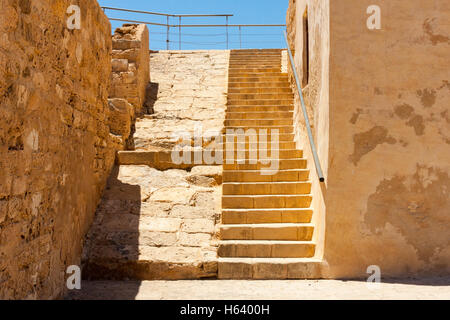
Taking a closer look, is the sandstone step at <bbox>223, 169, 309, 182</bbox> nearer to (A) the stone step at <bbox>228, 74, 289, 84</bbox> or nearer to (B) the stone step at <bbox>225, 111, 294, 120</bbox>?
(B) the stone step at <bbox>225, 111, 294, 120</bbox>

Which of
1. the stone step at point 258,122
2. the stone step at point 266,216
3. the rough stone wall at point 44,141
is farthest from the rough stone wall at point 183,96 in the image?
the rough stone wall at point 44,141

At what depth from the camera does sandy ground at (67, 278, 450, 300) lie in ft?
11.2

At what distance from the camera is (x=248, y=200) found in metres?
4.98

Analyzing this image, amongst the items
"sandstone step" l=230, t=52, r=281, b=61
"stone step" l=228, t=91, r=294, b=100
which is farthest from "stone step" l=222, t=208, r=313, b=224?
"sandstone step" l=230, t=52, r=281, b=61

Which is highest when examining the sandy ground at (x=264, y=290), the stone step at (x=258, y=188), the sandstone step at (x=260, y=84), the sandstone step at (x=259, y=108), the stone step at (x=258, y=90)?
the sandstone step at (x=260, y=84)

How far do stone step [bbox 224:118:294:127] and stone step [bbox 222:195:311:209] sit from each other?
2016mm

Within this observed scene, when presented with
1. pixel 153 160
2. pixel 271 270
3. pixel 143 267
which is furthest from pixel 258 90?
pixel 143 267

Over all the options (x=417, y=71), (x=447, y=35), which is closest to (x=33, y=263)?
(x=417, y=71)

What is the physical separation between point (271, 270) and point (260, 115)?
3.50 meters

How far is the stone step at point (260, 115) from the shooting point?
6984 mm

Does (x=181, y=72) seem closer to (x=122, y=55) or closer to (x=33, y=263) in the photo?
(x=122, y=55)

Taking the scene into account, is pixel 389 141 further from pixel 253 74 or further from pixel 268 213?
pixel 253 74

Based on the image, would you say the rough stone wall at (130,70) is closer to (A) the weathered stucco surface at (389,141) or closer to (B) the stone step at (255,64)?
(B) the stone step at (255,64)
